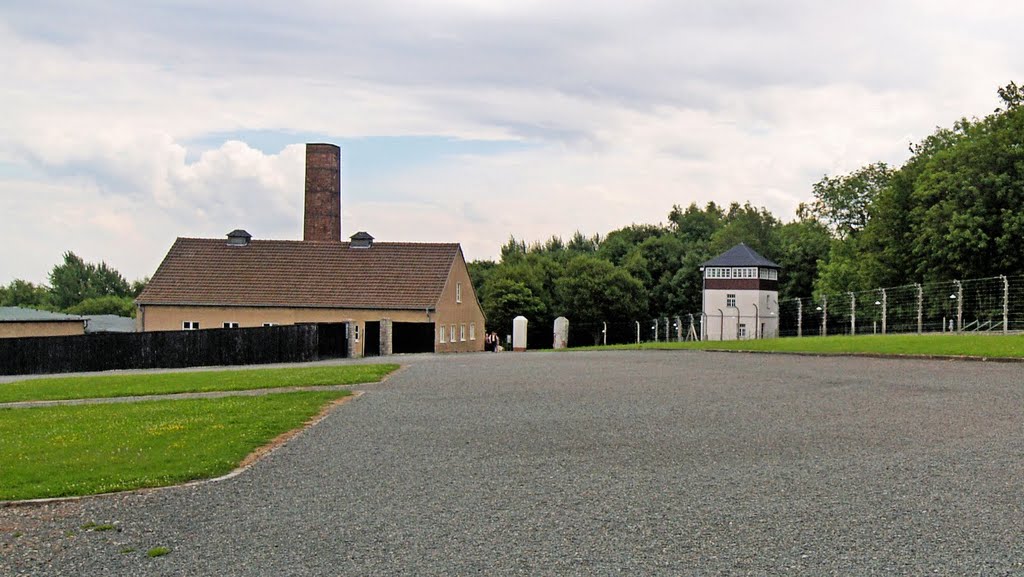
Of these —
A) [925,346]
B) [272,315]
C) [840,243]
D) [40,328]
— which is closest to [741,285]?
[840,243]

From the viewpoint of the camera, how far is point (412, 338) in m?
50.3

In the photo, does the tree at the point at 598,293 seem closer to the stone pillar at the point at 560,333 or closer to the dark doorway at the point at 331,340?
the stone pillar at the point at 560,333

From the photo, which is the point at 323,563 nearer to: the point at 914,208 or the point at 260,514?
the point at 260,514

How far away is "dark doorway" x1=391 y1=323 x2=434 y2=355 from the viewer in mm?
49719

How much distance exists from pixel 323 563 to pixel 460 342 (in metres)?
53.5

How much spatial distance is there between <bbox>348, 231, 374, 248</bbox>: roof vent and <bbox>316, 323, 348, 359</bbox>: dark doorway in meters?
16.8

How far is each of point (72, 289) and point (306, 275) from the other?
8791 cm

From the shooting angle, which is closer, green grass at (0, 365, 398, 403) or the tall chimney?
green grass at (0, 365, 398, 403)

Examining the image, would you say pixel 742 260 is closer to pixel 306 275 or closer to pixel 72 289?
pixel 306 275

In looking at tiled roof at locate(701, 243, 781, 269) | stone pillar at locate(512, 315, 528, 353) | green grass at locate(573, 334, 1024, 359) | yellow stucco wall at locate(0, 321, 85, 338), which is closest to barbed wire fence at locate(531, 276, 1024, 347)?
green grass at locate(573, 334, 1024, 359)

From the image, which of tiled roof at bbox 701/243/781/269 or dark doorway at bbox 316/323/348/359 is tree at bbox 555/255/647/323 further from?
dark doorway at bbox 316/323/348/359

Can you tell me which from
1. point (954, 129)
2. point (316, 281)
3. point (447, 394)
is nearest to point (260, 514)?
point (447, 394)

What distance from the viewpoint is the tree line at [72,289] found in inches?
5285

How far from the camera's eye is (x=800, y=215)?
9644 cm
